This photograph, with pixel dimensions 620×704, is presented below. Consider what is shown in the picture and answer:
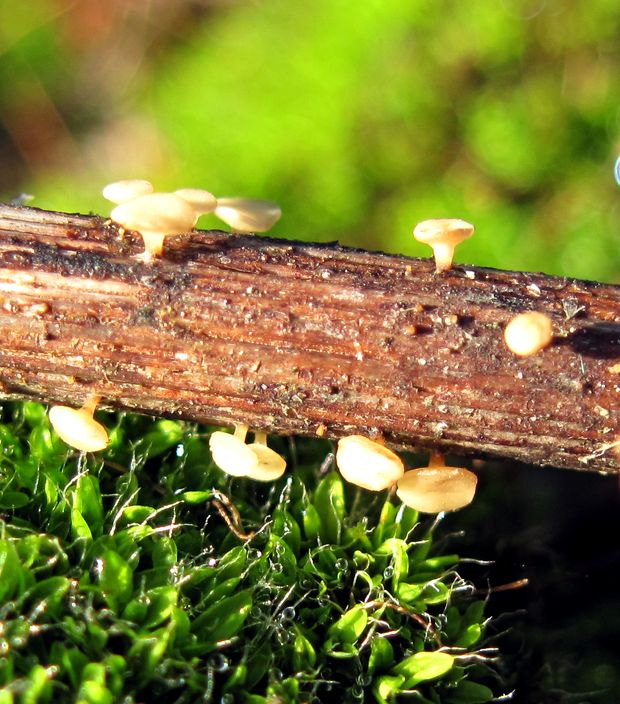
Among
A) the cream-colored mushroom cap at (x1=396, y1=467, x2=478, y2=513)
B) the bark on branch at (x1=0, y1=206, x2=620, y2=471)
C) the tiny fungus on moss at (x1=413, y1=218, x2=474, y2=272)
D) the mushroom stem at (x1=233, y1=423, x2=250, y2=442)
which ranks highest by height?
the tiny fungus on moss at (x1=413, y1=218, x2=474, y2=272)

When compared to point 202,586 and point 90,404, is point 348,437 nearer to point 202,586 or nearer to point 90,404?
point 202,586

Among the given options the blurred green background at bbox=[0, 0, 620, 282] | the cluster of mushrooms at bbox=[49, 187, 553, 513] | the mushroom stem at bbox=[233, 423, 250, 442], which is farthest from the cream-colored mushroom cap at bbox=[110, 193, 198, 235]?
the blurred green background at bbox=[0, 0, 620, 282]

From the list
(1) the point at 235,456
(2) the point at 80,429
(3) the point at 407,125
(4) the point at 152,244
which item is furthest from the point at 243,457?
(3) the point at 407,125

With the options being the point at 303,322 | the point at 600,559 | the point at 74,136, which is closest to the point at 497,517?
the point at 600,559

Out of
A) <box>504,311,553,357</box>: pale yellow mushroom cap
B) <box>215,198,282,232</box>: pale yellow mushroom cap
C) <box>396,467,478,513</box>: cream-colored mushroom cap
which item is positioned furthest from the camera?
<box>215,198,282,232</box>: pale yellow mushroom cap

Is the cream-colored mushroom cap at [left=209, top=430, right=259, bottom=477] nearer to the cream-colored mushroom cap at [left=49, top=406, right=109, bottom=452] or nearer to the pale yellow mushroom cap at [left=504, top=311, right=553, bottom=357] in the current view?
the cream-colored mushroom cap at [left=49, top=406, right=109, bottom=452]

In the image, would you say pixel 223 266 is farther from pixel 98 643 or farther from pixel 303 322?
pixel 98 643

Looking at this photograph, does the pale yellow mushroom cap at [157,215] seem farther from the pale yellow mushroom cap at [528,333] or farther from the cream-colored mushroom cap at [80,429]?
the pale yellow mushroom cap at [528,333]

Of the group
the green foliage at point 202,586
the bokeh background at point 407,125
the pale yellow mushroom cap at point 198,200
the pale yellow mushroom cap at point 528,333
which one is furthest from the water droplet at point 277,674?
the bokeh background at point 407,125
